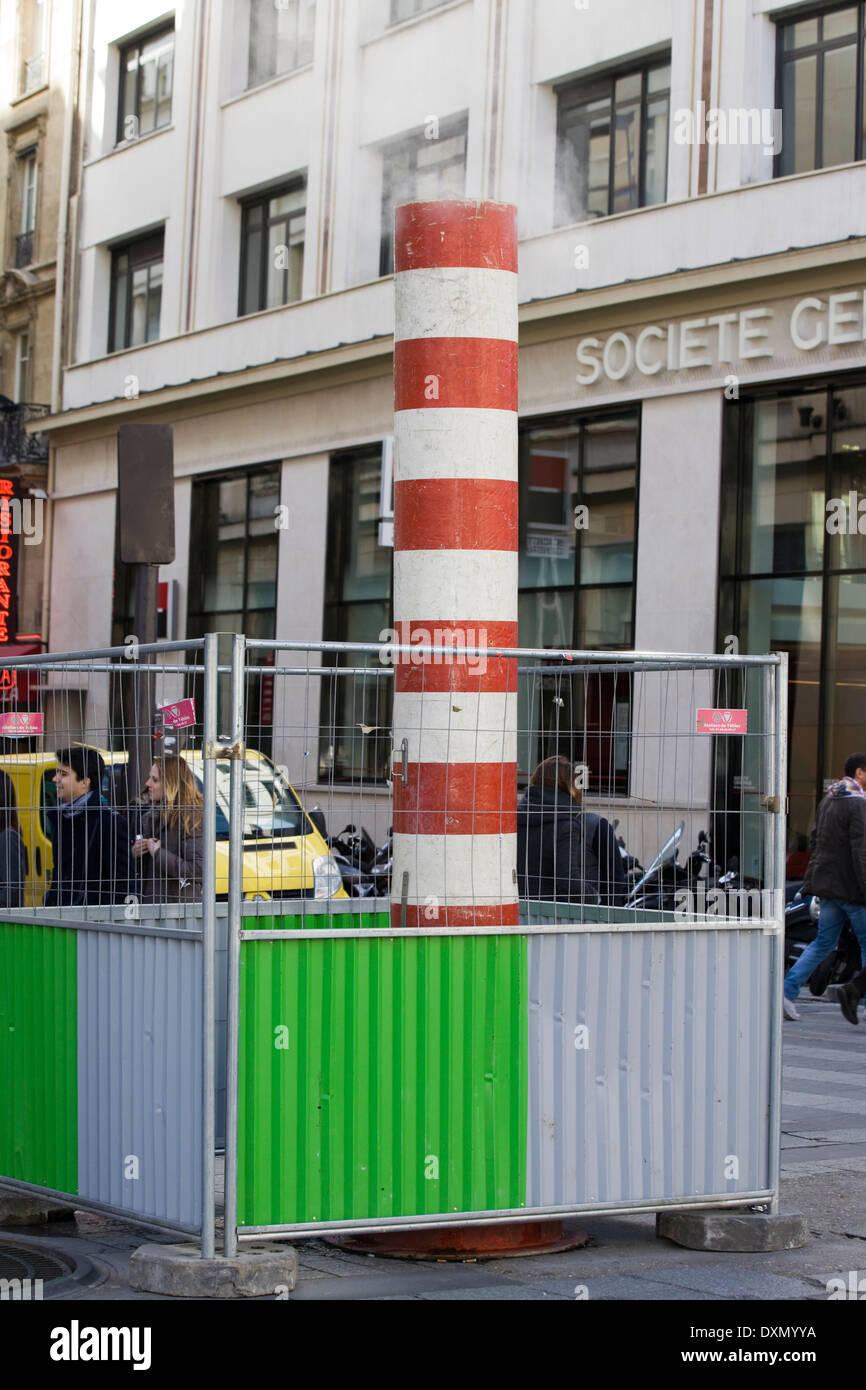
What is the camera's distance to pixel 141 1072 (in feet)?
20.1

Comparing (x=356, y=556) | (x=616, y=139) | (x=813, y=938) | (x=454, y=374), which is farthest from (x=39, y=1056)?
(x=356, y=556)

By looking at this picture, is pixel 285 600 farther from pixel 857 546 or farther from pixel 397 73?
pixel 857 546

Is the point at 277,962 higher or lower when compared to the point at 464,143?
lower

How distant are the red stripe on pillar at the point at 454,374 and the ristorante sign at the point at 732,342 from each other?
11.2 metres

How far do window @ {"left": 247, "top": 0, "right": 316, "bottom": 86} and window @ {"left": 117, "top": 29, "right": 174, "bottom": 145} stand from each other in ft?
6.14

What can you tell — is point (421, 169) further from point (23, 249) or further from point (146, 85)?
point (23, 249)

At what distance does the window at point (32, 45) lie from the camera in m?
31.2

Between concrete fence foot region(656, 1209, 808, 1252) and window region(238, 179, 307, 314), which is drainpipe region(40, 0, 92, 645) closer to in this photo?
window region(238, 179, 307, 314)

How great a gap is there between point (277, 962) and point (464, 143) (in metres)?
16.6

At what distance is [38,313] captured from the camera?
31250 mm

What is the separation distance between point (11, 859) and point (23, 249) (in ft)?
87.4

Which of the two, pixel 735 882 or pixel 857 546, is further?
pixel 857 546

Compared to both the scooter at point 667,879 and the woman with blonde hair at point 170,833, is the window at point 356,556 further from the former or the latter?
the woman with blonde hair at point 170,833
